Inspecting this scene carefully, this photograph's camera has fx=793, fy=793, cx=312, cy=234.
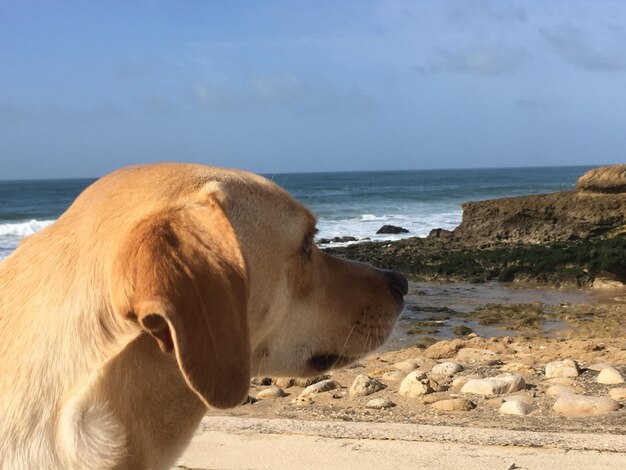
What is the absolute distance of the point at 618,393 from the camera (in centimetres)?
626

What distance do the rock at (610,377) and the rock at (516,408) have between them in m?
1.26

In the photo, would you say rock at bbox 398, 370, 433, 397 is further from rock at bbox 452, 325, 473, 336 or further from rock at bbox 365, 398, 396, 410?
rock at bbox 452, 325, 473, 336

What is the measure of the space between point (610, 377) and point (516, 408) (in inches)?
59.3

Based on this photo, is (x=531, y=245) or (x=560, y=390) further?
(x=531, y=245)

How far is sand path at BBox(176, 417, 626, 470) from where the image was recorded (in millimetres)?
4191

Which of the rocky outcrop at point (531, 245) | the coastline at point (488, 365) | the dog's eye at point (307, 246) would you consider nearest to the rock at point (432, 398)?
the coastline at point (488, 365)

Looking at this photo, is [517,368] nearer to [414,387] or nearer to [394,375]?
[394,375]

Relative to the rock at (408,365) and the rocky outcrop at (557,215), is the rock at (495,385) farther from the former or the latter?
the rocky outcrop at (557,215)

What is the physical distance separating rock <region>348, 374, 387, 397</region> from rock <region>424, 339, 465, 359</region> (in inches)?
85.9

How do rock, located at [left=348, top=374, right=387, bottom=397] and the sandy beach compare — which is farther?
rock, located at [left=348, top=374, right=387, bottom=397]

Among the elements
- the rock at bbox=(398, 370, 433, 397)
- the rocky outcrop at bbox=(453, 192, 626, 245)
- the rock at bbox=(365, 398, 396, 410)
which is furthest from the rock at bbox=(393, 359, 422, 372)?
the rocky outcrop at bbox=(453, 192, 626, 245)

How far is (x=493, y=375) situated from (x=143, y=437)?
5.76 metres

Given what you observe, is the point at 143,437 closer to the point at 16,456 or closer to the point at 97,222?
the point at 16,456

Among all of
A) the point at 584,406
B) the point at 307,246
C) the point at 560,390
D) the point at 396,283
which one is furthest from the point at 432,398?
the point at 307,246
